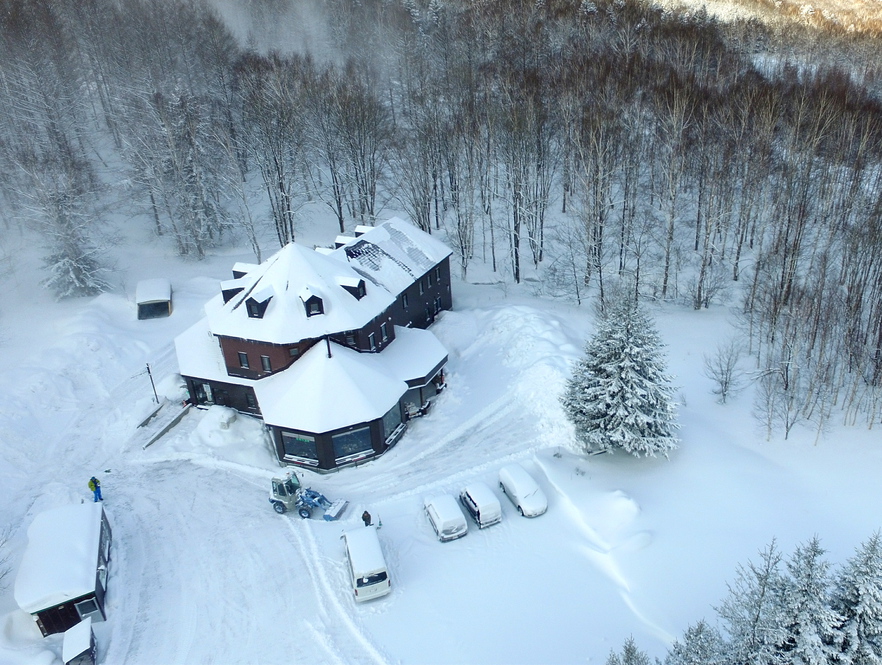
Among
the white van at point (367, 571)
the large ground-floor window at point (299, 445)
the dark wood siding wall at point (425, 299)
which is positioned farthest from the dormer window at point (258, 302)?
the white van at point (367, 571)

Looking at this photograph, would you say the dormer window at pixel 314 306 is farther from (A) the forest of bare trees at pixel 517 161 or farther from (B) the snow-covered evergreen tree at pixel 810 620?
(B) the snow-covered evergreen tree at pixel 810 620

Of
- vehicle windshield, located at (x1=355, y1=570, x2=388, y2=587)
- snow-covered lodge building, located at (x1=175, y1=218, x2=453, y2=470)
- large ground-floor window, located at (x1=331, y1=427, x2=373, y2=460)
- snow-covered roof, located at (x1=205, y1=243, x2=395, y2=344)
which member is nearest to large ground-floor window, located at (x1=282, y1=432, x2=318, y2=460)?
snow-covered lodge building, located at (x1=175, y1=218, x2=453, y2=470)

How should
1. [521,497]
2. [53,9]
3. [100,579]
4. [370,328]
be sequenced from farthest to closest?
[53,9] < [370,328] < [521,497] < [100,579]

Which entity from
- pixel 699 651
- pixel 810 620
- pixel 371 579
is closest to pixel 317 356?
pixel 371 579

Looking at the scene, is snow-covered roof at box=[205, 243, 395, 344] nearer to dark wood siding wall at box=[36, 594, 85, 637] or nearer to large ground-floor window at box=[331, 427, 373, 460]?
large ground-floor window at box=[331, 427, 373, 460]

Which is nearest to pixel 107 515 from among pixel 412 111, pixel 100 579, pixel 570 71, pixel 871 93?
pixel 100 579

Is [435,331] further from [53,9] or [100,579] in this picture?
[53,9]

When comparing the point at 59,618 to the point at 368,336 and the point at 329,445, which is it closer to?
the point at 329,445
